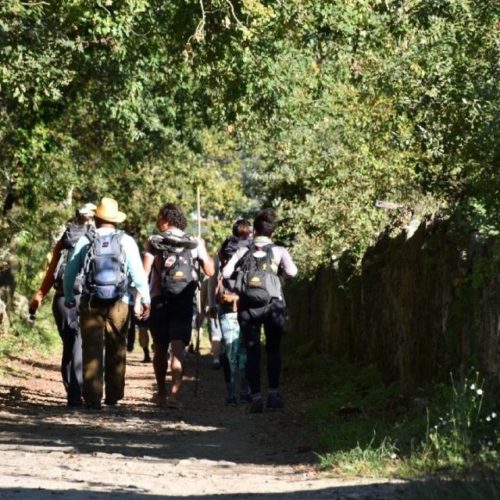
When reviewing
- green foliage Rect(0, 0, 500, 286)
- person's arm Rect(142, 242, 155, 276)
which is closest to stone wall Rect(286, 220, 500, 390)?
green foliage Rect(0, 0, 500, 286)

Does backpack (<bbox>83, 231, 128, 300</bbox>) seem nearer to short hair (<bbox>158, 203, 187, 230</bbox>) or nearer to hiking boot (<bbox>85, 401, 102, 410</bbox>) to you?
hiking boot (<bbox>85, 401, 102, 410</bbox>)

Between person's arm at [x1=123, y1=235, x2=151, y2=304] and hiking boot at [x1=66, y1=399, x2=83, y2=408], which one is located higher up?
person's arm at [x1=123, y1=235, x2=151, y2=304]

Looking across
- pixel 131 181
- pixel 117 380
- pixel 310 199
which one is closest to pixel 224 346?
pixel 117 380

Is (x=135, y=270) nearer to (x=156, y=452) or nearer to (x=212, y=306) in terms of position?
(x=156, y=452)

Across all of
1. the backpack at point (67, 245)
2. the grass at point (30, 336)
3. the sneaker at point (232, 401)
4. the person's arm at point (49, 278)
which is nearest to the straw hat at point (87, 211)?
the backpack at point (67, 245)

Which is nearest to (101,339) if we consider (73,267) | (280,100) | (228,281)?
(73,267)

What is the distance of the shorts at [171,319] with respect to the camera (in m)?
14.2

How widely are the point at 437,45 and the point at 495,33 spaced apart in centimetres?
183

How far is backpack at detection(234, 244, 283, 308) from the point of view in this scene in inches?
552

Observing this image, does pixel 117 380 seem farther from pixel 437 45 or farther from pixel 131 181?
pixel 131 181

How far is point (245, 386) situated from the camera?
54.4ft

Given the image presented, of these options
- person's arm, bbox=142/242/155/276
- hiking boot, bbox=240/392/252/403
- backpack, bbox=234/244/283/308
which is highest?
person's arm, bbox=142/242/155/276

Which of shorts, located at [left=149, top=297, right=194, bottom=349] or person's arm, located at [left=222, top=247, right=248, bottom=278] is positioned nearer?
shorts, located at [left=149, top=297, right=194, bottom=349]

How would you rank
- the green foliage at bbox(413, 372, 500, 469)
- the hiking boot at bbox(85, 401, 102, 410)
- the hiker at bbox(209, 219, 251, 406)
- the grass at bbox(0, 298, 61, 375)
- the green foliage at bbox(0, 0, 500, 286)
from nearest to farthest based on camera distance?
the green foliage at bbox(413, 372, 500, 469), the green foliage at bbox(0, 0, 500, 286), the hiking boot at bbox(85, 401, 102, 410), the hiker at bbox(209, 219, 251, 406), the grass at bbox(0, 298, 61, 375)
